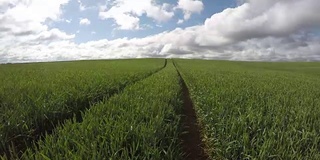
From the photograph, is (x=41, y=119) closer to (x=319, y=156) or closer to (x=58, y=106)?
(x=58, y=106)

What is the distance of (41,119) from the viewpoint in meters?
6.43

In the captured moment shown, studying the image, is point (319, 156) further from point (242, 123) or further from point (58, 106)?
point (58, 106)

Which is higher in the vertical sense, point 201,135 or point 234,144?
point 234,144

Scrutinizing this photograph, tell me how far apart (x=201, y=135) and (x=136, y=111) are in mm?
2411

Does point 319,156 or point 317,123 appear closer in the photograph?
point 319,156

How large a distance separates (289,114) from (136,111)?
3.83m

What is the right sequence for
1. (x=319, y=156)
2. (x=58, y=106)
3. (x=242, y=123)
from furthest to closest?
(x=58, y=106), (x=242, y=123), (x=319, y=156)

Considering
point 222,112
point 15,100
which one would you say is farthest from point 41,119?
point 222,112

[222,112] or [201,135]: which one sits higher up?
[222,112]

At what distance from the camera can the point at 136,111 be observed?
20.1 ft

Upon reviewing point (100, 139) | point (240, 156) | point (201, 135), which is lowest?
point (201, 135)

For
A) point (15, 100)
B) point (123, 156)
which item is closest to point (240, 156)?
point (123, 156)

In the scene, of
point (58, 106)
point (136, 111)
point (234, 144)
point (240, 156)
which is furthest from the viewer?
point (58, 106)

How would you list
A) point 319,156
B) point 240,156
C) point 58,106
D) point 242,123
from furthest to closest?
point 58,106
point 242,123
point 240,156
point 319,156
